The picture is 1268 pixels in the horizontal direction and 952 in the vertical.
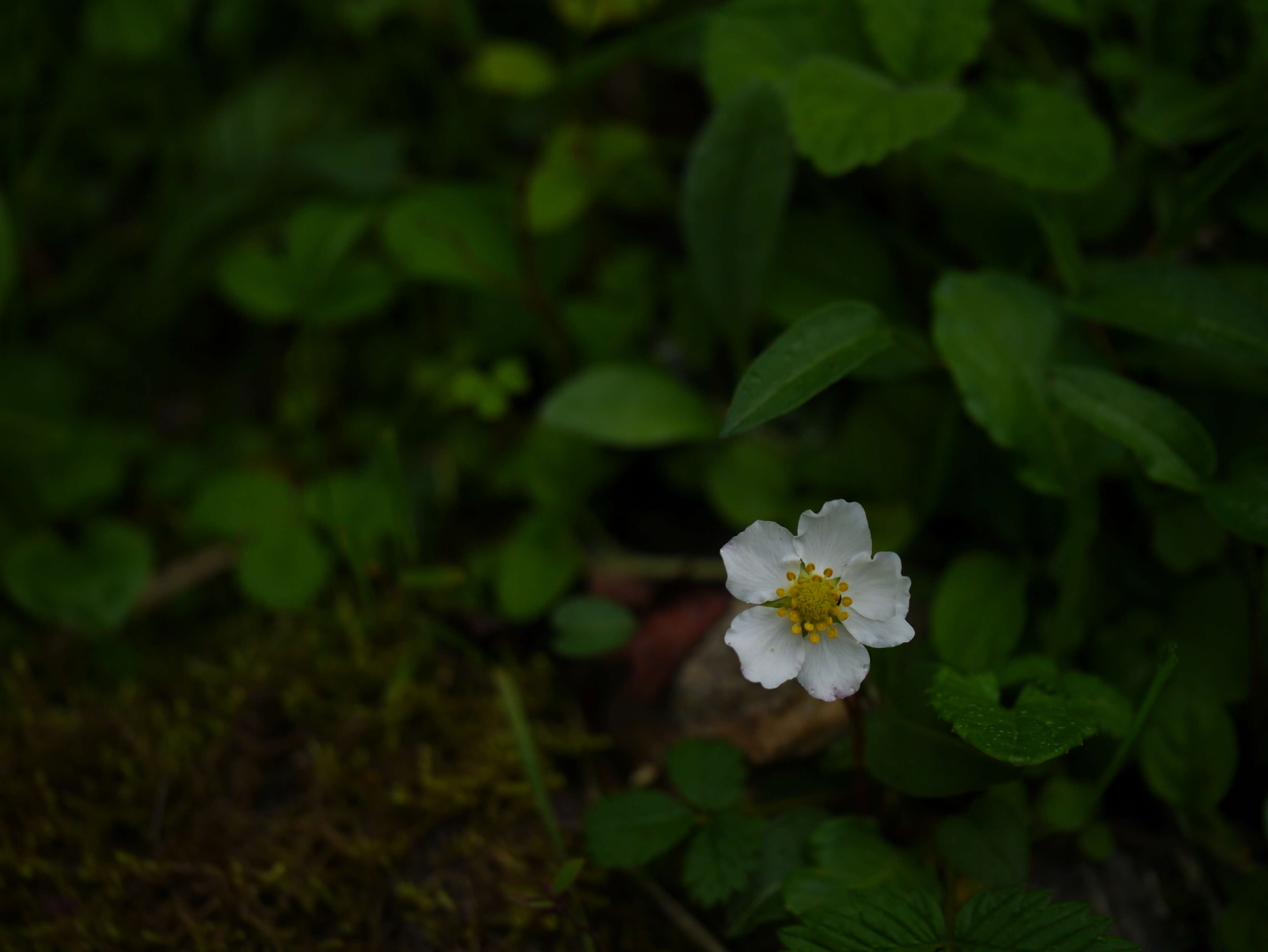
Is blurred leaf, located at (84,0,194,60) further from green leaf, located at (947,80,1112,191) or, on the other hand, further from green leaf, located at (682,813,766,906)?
green leaf, located at (682,813,766,906)

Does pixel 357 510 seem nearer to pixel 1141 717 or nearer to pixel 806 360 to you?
pixel 806 360

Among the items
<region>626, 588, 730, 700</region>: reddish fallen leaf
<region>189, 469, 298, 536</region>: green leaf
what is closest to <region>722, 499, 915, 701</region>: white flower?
<region>626, 588, 730, 700</region>: reddish fallen leaf

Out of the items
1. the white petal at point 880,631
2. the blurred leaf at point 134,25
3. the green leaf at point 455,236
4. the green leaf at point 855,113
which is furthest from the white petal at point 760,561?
the blurred leaf at point 134,25

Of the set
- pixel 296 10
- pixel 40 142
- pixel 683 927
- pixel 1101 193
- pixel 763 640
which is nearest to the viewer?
pixel 763 640

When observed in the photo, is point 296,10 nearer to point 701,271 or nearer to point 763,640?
point 701,271

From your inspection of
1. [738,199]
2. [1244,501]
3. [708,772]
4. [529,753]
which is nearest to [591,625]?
[529,753]

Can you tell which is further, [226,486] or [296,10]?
[296,10]

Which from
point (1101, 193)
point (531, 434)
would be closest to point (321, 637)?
point (531, 434)
